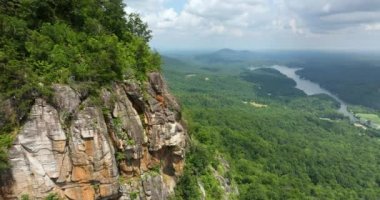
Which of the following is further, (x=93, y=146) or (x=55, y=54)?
(x=55, y=54)

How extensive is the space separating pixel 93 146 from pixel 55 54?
6525mm

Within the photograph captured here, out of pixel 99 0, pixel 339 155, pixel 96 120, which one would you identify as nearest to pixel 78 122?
pixel 96 120

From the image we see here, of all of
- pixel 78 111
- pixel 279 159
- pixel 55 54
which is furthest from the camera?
pixel 279 159

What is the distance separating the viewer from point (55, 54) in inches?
947

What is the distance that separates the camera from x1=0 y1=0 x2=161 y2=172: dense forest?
2136 centimetres

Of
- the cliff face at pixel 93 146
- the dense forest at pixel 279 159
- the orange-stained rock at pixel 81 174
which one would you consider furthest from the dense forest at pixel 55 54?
the dense forest at pixel 279 159

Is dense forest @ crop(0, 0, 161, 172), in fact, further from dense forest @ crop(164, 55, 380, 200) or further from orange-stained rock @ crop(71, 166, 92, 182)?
dense forest @ crop(164, 55, 380, 200)

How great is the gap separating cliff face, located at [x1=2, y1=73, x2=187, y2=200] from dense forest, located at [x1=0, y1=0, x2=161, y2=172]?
0.80m

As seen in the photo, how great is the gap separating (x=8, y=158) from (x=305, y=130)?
147472mm

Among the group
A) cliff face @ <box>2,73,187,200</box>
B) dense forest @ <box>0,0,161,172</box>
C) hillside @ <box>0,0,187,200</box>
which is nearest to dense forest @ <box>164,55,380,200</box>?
cliff face @ <box>2,73,187,200</box>

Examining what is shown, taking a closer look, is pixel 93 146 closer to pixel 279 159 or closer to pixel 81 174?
pixel 81 174

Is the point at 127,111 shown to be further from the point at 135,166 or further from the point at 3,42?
the point at 3,42

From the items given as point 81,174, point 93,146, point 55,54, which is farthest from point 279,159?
point 55,54

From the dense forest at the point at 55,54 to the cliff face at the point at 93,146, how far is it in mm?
797
